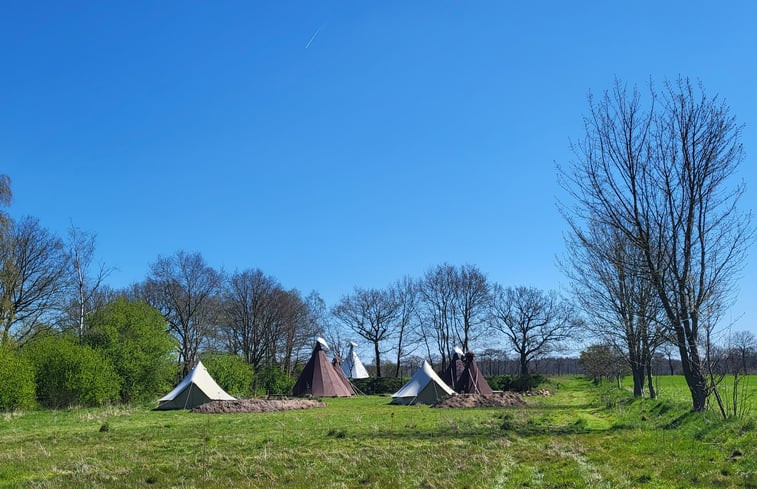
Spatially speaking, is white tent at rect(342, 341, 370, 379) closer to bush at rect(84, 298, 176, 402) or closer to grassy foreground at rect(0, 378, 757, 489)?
bush at rect(84, 298, 176, 402)

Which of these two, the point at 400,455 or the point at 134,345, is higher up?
the point at 134,345

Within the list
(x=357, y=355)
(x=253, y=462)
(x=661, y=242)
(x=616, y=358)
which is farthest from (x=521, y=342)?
(x=253, y=462)

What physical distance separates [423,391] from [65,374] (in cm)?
1687

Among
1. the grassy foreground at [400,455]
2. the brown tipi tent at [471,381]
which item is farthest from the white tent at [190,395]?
the brown tipi tent at [471,381]

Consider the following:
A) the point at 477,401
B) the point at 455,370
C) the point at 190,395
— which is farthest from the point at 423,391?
the point at 190,395

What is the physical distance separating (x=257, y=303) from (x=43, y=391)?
2440 centimetres

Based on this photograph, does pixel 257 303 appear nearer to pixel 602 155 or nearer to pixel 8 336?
pixel 8 336

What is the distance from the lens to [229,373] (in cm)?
3709

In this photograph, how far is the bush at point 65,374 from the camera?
83.9ft

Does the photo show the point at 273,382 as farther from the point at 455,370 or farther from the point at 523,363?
the point at 523,363

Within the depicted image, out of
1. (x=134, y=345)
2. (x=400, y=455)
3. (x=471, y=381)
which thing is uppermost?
(x=134, y=345)

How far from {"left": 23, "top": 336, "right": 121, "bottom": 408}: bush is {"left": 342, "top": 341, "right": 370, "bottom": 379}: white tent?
115 feet

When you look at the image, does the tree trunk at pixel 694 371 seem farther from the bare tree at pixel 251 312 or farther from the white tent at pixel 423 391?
the bare tree at pixel 251 312

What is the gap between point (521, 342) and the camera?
57719mm
